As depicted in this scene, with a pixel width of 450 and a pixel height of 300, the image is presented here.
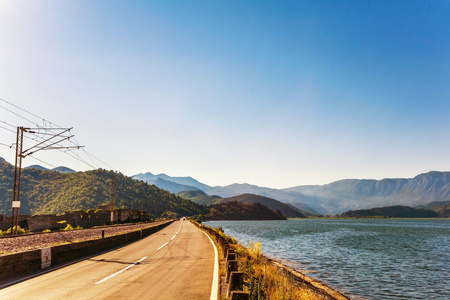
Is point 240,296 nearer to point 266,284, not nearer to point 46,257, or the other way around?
point 266,284

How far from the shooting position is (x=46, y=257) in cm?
1370

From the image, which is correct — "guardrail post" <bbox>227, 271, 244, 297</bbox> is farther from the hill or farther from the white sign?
the hill

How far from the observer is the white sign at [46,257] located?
1346 cm

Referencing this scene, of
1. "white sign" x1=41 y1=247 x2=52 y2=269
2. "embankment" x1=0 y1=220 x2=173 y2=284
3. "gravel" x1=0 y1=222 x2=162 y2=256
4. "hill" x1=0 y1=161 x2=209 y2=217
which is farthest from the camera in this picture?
"hill" x1=0 y1=161 x2=209 y2=217

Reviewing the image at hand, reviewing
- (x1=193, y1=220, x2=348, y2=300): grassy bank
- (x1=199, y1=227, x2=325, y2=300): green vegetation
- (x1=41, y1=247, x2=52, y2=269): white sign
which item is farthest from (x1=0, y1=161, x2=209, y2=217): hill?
(x1=199, y1=227, x2=325, y2=300): green vegetation

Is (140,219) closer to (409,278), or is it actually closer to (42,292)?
(409,278)

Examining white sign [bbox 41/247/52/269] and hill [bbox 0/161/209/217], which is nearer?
white sign [bbox 41/247/52/269]

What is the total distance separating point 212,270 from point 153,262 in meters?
3.75

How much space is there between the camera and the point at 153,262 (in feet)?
48.0

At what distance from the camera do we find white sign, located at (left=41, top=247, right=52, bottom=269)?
44.2 feet

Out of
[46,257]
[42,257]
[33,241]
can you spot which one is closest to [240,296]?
[42,257]

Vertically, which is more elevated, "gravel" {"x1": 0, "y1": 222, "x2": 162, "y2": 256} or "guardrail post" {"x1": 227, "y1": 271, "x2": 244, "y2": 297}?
"guardrail post" {"x1": 227, "y1": 271, "x2": 244, "y2": 297}

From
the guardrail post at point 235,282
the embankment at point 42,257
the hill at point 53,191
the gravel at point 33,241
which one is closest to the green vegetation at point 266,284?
the guardrail post at point 235,282

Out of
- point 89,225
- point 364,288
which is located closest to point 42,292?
point 364,288
